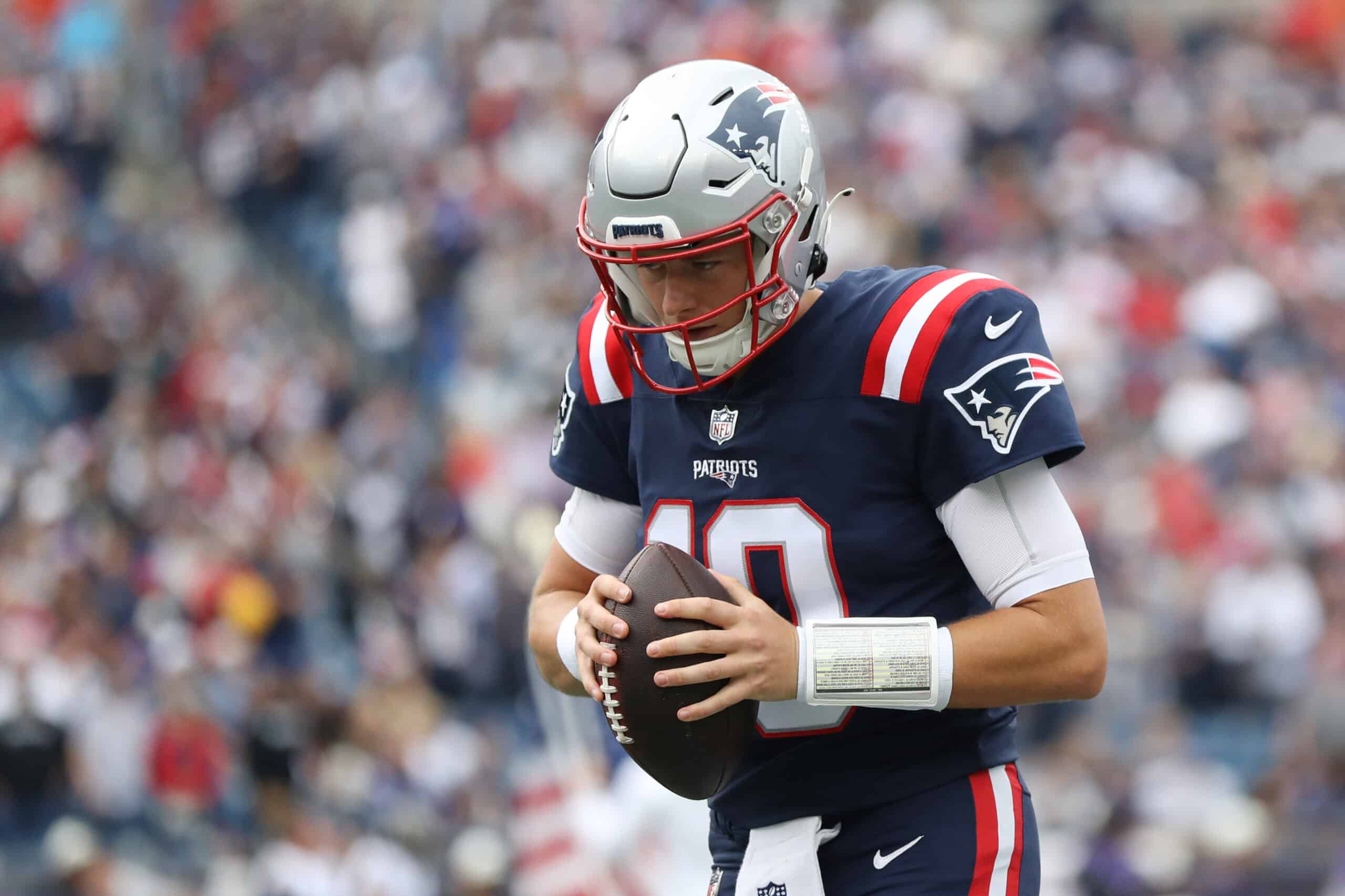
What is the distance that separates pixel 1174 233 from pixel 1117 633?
2.76m

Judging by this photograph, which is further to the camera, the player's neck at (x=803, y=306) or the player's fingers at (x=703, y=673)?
the player's neck at (x=803, y=306)

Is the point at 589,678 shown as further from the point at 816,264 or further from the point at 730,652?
the point at 816,264

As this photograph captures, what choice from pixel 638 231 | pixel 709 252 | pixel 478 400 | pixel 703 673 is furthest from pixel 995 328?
pixel 478 400

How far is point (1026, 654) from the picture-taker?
230cm

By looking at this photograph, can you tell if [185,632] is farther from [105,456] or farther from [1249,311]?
[1249,311]

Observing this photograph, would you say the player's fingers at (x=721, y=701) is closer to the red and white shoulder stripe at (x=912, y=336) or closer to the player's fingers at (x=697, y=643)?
the player's fingers at (x=697, y=643)

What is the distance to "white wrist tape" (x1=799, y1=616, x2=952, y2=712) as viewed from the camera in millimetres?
2283

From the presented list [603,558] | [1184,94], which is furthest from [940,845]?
[1184,94]

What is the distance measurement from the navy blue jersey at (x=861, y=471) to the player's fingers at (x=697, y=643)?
0.22 metres

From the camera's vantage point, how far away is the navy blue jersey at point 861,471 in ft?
7.66

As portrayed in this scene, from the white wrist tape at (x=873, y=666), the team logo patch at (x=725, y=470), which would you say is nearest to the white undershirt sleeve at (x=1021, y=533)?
the white wrist tape at (x=873, y=666)

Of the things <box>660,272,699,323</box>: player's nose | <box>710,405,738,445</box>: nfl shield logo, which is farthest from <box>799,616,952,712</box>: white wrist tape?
<box>660,272,699,323</box>: player's nose

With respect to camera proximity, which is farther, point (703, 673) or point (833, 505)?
point (833, 505)

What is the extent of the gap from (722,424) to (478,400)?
23.2 ft
